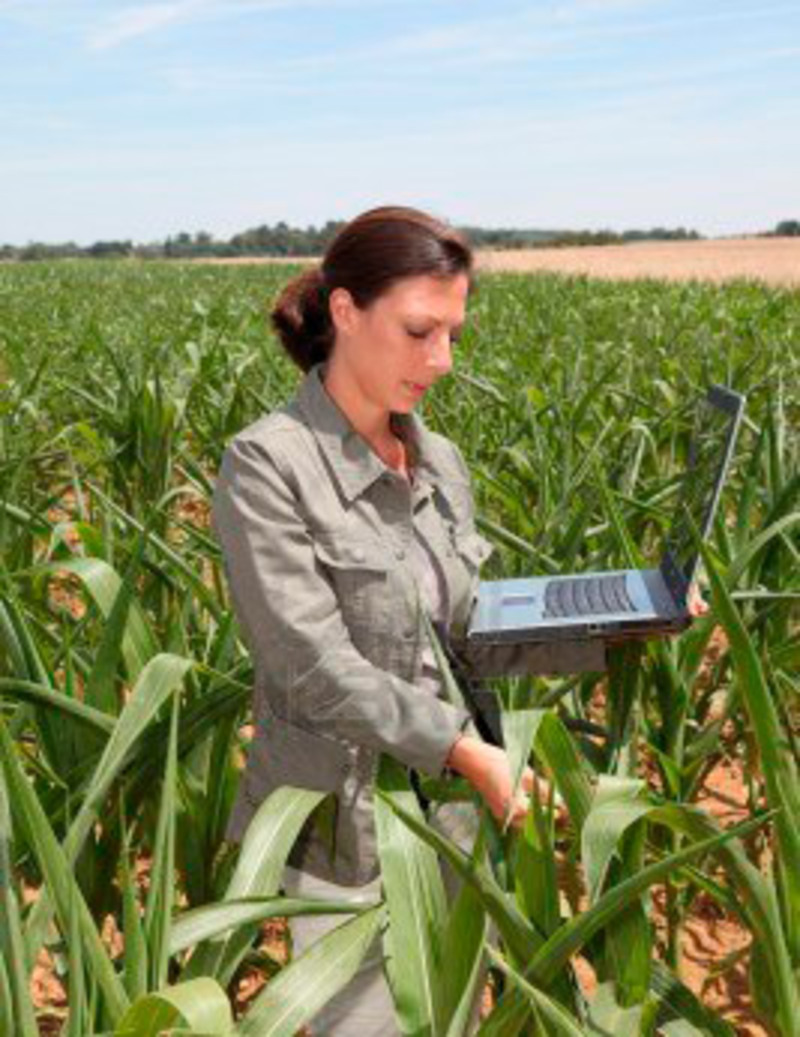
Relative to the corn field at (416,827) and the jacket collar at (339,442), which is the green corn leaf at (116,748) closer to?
the corn field at (416,827)

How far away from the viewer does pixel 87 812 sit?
118cm

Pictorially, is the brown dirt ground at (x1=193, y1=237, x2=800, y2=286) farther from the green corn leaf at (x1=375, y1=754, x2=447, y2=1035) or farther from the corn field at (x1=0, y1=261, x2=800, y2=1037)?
the green corn leaf at (x1=375, y1=754, x2=447, y2=1035)

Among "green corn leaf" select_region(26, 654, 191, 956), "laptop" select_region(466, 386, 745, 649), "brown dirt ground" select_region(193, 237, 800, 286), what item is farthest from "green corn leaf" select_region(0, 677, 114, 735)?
"brown dirt ground" select_region(193, 237, 800, 286)

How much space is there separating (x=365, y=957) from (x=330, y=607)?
0.42 m

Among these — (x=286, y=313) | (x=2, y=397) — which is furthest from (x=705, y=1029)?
(x=2, y=397)

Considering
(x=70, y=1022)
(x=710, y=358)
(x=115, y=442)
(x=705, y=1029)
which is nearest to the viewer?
(x=70, y=1022)

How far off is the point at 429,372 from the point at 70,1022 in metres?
0.73

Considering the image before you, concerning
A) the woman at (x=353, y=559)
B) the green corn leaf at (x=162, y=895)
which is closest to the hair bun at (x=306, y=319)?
the woman at (x=353, y=559)

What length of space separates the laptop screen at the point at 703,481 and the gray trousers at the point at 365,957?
376 mm

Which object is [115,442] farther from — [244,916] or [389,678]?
[244,916]

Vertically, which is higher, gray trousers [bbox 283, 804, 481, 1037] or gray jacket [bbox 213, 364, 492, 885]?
gray jacket [bbox 213, 364, 492, 885]

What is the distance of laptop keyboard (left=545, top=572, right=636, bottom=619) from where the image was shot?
60.3 inches

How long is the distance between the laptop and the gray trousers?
0.23m

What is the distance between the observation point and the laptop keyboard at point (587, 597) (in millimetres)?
1532
